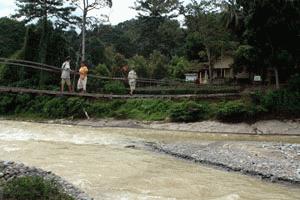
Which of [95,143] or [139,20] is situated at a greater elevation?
[139,20]

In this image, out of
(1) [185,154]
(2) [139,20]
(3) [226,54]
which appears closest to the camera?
(1) [185,154]

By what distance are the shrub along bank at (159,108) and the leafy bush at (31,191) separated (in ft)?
57.9

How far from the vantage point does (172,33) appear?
55.3 meters

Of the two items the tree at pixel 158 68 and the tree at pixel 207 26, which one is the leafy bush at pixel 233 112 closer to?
the tree at pixel 207 26

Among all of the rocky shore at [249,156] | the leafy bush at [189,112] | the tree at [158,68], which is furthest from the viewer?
the tree at [158,68]

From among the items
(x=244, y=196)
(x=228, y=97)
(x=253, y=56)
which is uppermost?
(x=253, y=56)

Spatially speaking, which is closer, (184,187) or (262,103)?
(184,187)

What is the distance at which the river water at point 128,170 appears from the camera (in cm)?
1169

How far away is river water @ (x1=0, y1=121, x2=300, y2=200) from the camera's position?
11.7 m

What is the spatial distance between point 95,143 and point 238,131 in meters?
8.12

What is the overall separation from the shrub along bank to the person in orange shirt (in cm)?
118

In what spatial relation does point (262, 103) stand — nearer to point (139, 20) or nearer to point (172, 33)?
point (172, 33)

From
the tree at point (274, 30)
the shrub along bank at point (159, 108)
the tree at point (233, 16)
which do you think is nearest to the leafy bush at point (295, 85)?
the shrub along bank at point (159, 108)

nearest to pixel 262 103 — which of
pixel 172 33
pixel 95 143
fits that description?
pixel 95 143
